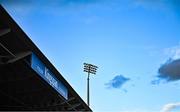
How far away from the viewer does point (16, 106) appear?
28.9 meters

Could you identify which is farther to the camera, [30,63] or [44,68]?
[44,68]

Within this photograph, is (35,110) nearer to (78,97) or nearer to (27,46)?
(78,97)

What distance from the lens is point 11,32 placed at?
1661 centimetres

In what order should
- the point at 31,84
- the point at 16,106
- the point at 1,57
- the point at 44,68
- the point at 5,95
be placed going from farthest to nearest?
Answer: the point at 16,106
the point at 5,95
the point at 31,84
the point at 44,68
the point at 1,57

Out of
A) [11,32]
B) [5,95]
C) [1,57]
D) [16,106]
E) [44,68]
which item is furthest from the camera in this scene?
[16,106]

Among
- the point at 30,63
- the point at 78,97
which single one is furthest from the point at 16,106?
the point at 30,63

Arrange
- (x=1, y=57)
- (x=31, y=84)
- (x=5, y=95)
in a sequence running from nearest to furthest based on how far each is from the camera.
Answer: (x=1, y=57) → (x=31, y=84) → (x=5, y=95)

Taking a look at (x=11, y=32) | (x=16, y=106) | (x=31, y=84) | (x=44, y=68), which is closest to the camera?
(x=11, y=32)

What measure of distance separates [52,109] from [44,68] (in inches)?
368

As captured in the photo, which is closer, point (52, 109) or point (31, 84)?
point (31, 84)

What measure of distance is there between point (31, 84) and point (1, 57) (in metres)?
6.11

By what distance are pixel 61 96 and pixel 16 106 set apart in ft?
18.3

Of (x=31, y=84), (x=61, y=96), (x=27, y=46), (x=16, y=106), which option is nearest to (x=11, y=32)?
(x=27, y=46)

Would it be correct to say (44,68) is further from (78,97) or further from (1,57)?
(78,97)
